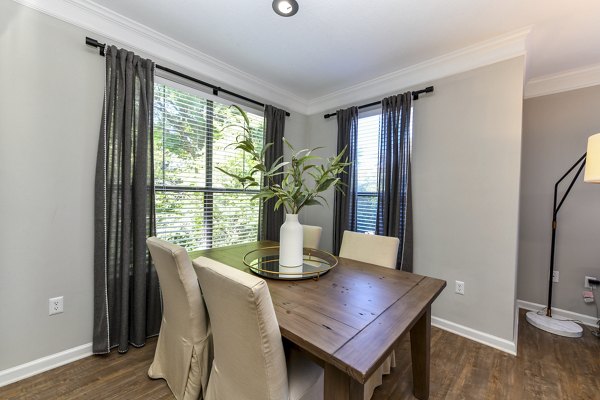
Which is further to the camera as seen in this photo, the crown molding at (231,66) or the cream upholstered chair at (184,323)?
the crown molding at (231,66)

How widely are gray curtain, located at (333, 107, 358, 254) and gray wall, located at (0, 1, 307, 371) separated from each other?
2.30 metres

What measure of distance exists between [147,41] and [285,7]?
3.98ft

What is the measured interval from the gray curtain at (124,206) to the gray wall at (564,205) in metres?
3.80

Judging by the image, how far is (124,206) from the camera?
1941 mm

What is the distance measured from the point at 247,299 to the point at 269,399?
17.2 inches

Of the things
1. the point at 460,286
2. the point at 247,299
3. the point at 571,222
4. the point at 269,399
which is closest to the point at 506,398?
the point at 460,286

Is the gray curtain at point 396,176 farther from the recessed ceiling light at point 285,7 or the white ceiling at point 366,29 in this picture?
the recessed ceiling light at point 285,7

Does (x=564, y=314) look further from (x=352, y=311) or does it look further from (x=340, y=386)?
(x=340, y=386)

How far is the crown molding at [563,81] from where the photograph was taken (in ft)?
8.06

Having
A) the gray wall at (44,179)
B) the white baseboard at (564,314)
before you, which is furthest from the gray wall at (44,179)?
the white baseboard at (564,314)

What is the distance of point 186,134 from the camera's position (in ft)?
7.86

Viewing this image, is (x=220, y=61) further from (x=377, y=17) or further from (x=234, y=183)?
(x=377, y=17)

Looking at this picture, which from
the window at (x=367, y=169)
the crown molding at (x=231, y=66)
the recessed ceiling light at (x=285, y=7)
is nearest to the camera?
the recessed ceiling light at (x=285, y=7)

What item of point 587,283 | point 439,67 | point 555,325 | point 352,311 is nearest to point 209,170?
point 352,311
